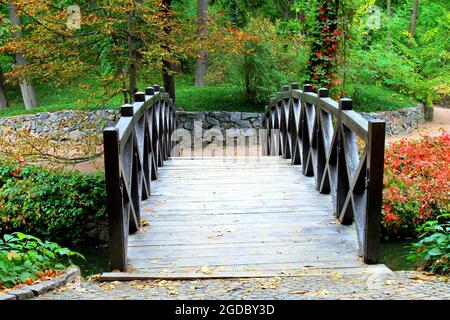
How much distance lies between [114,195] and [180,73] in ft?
30.7

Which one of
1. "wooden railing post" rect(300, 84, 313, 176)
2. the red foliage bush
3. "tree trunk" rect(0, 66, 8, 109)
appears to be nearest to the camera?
the red foliage bush

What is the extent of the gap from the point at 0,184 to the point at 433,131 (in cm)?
1311

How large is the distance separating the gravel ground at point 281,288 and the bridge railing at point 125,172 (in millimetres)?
385

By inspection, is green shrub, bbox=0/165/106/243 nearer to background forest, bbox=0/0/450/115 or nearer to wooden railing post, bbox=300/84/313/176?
background forest, bbox=0/0/450/115

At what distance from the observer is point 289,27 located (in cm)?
1675

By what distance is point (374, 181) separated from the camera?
162 inches

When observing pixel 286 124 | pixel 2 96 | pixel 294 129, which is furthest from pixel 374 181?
pixel 2 96

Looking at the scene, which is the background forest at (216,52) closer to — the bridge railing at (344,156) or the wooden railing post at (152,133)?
the wooden railing post at (152,133)

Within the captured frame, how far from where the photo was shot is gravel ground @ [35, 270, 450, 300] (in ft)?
10.7

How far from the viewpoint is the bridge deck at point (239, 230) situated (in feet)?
14.2

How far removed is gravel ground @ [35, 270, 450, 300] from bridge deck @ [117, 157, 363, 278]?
21 cm

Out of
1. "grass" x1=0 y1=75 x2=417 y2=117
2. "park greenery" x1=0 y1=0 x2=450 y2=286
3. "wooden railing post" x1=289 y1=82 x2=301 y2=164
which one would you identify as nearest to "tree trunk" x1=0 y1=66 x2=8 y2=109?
"grass" x1=0 y1=75 x2=417 y2=117

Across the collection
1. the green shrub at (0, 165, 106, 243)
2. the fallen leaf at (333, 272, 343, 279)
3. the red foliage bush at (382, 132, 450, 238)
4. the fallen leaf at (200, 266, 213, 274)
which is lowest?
the green shrub at (0, 165, 106, 243)

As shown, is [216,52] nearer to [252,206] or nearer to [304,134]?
[304,134]
